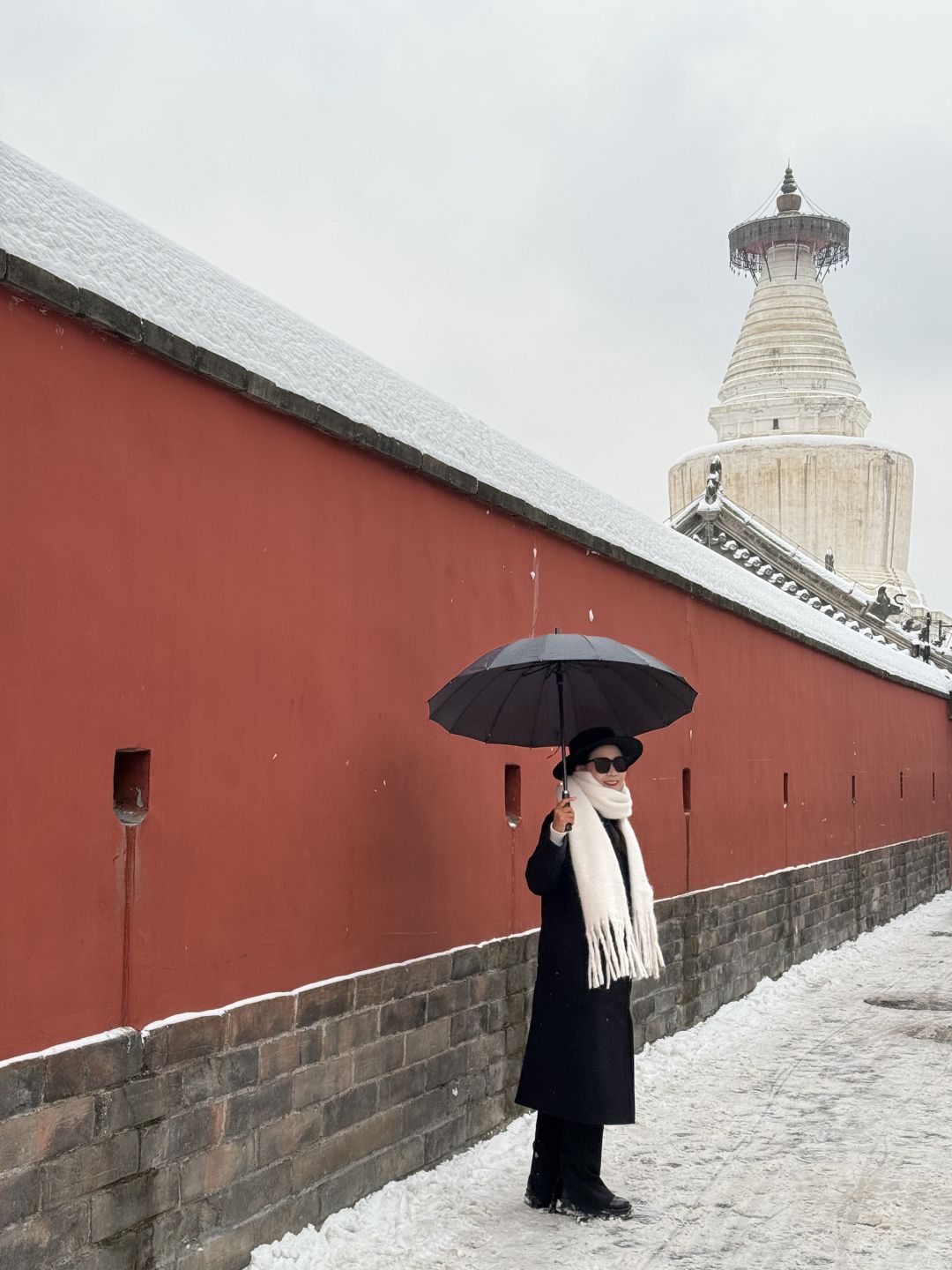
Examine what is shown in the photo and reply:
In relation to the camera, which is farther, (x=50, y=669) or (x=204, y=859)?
(x=204, y=859)

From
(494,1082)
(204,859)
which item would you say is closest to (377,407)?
(204,859)

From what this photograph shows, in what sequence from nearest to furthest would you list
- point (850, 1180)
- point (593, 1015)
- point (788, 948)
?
point (593, 1015)
point (850, 1180)
point (788, 948)

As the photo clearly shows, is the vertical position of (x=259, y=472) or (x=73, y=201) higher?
(x=73, y=201)

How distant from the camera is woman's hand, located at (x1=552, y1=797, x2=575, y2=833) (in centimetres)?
516

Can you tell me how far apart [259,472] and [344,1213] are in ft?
8.75

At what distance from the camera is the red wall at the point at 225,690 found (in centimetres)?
385

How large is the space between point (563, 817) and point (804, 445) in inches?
1445

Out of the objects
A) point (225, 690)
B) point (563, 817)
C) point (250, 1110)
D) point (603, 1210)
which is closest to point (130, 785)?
point (225, 690)

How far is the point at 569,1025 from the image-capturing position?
17.3 feet

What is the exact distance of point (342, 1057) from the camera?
5160 millimetres

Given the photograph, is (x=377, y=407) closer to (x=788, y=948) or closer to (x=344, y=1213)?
(x=344, y=1213)

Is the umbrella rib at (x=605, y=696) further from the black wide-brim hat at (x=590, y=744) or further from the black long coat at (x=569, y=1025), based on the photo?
the black long coat at (x=569, y=1025)

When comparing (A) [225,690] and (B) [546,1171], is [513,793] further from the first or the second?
(A) [225,690]

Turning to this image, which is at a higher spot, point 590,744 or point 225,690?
point 225,690
